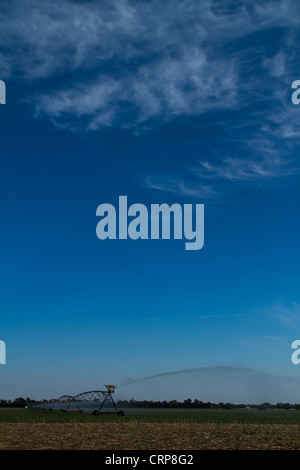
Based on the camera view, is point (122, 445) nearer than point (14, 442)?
Yes

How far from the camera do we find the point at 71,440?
110ft

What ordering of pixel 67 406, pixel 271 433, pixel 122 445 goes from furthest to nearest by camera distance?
pixel 67 406, pixel 271 433, pixel 122 445

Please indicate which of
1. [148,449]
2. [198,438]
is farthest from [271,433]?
[148,449]
